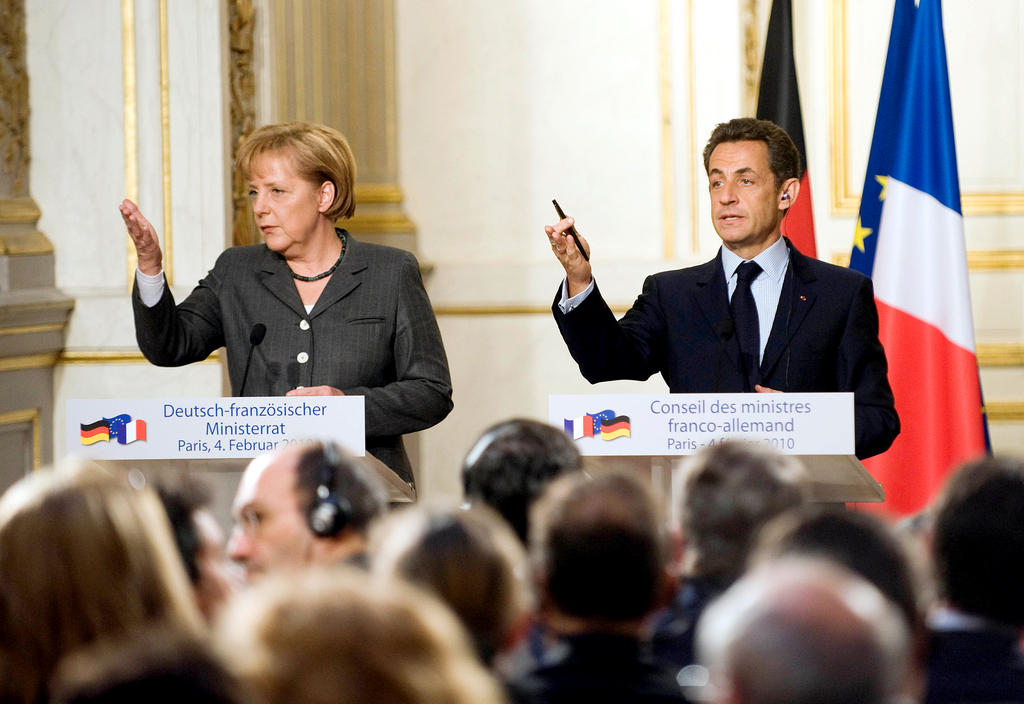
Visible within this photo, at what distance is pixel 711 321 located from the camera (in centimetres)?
356

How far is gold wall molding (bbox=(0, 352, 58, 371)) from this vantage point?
15.5 ft

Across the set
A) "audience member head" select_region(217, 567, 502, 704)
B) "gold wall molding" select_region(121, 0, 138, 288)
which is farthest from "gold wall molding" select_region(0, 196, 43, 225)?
"audience member head" select_region(217, 567, 502, 704)

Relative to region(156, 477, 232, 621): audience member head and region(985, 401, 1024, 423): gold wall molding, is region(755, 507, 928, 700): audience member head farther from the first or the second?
region(985, 401, 1024, 423): gold wall molding

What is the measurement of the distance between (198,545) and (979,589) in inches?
41.6

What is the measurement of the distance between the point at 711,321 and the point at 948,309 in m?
1.91

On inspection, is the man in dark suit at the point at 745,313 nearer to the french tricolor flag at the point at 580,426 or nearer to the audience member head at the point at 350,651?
the french tricolor flag at the point at 580,426

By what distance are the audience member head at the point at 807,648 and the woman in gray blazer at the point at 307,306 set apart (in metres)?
2.45

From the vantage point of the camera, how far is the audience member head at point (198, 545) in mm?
1972

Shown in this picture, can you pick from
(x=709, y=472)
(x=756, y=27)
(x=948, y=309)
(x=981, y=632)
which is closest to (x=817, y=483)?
(x=709, y=472)

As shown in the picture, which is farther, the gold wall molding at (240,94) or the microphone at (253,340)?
the gold wall molding at (240,94)

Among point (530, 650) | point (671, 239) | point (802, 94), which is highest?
point (802, 94)

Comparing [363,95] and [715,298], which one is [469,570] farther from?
[363,95]

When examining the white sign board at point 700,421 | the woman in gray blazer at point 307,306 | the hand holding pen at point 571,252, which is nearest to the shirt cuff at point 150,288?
the woman in gray blazer at point 307,306

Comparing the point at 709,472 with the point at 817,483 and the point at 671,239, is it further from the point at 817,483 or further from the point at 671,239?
the point at 671,239
